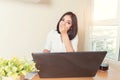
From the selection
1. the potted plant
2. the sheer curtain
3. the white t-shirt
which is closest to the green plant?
the potted plant

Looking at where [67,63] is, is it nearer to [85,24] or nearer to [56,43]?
[56,43]

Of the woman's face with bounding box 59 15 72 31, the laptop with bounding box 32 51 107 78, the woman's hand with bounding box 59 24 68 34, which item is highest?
the woman's face with bounding box 59 15 72 31

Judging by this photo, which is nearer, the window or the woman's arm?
the woman's arm

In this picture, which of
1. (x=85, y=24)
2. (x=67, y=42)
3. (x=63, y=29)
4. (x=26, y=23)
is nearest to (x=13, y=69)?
(x=67, y=42)

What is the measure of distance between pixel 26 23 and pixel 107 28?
0.99 meters

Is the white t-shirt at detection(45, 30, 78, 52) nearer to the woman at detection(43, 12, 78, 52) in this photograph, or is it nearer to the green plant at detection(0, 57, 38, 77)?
the woman at detection(43, 12, 78, 52)

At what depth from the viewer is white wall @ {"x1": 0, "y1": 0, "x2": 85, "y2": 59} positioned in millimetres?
2434

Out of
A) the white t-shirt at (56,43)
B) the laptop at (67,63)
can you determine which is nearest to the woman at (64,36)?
the white t-shirt at (56,43)

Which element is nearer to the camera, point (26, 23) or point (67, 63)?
point (67, 63)

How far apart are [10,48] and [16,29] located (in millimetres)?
242

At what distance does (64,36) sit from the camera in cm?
219

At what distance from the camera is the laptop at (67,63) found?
4.18 feet

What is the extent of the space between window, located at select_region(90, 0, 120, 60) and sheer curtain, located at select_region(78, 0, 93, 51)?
3.4 inches

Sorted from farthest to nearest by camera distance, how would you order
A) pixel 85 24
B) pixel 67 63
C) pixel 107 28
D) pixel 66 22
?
pixel 85 24 < pixel 107 28 < pixel 66 22 < pixel 67 63
